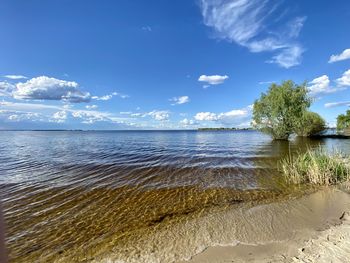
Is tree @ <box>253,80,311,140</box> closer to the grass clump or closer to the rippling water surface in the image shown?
the rippling water surface

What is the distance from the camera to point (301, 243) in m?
5.77

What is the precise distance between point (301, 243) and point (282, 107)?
3949 centimetres

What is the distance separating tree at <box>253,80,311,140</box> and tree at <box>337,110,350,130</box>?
2276cm

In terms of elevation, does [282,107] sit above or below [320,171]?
above

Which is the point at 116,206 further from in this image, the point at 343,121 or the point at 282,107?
the point at 343,121

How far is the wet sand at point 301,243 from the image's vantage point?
5.10 meters

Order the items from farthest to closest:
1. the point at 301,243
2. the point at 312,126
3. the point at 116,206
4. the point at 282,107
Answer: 1. the point at 312,126
2. the point at 282,107
3. the point at 116,206
4. the point at 301,243

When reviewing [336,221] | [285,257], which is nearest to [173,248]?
[285,257]

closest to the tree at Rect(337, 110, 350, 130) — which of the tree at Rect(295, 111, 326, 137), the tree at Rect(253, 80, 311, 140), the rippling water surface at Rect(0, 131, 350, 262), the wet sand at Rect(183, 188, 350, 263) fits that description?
the tree at Rect(295, 111, 326, 137)

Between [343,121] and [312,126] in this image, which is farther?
[343,121]

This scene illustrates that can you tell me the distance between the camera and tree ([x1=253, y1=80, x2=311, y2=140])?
40.9 meters

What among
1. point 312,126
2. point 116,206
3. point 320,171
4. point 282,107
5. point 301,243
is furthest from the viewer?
point 312,126

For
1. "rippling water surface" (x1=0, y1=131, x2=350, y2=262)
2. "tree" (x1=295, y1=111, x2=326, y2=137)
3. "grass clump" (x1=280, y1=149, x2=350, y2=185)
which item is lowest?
"rippling water surface" (x1=0, y1=131, x2=350, y2=262)

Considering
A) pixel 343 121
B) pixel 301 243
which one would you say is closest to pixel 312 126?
pixel 343 121
